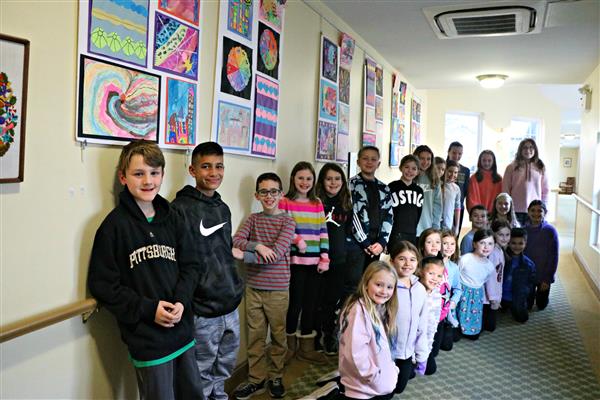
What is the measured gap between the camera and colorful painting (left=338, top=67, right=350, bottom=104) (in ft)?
12.2

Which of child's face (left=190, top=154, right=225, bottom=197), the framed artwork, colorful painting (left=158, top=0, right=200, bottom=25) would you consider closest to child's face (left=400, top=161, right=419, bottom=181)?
child's face (left=190, top=154, right=225, bottom=197)

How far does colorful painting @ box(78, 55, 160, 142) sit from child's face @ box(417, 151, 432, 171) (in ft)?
8.47

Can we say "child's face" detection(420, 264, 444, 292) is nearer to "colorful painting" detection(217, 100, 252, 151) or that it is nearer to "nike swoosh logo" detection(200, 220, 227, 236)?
"colorful painting" detection(217, 100, 252, 151)

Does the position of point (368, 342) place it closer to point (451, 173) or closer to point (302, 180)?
point (302, 180)

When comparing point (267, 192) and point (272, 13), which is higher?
point (272, 13)

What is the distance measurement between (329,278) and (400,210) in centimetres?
77

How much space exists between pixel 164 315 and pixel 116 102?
69 cm

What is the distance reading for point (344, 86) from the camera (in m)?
3.79

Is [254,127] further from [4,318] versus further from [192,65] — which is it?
[4,318]

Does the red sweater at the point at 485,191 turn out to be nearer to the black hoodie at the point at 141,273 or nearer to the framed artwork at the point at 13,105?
the black hoodie at the point at 141,273

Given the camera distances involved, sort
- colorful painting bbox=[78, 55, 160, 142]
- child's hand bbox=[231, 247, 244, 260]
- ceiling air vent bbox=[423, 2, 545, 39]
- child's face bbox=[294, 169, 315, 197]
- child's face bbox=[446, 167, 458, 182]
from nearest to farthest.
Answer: colorful painting bbox=[78, 55, 160, 142]
child's hand bbox=[231, 247, 244, 260]
child's face bbox=[294, 169, 315, 197]
ceiling air vent bbox=[423, 2, 545, 39]
child's face bbox=[446, 167, 458, 182]

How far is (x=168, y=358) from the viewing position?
1639 millimetres

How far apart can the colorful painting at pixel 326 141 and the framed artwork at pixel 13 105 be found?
90.1 inches

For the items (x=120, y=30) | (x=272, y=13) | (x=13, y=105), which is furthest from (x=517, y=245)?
(x=13, y=105)
